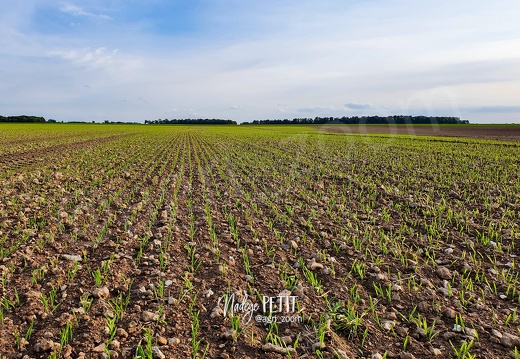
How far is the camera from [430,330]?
4.00 metres

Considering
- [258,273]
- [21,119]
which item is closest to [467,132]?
[258,273]

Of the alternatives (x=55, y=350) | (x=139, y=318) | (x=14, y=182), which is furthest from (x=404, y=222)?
(x=14, y=182)

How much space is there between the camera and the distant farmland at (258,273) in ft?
12.8

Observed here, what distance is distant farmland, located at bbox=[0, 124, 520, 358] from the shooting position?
12.8ft

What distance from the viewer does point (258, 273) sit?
5.53m

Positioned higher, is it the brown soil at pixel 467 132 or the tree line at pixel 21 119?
the tree line at pixel 21 119

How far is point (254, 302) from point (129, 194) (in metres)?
7.81

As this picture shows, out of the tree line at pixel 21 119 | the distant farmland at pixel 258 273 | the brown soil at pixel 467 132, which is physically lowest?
the distant farmland at pixel 258 273

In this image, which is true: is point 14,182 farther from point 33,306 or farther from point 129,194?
point 33,306

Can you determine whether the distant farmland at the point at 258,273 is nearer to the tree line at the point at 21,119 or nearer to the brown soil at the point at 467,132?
the brown soil at the point at 467,132

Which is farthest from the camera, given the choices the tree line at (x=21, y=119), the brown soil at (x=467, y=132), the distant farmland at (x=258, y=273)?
the tree line at (x=21, y=119)

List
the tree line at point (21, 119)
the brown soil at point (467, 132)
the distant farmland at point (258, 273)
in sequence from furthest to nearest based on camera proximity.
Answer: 1. the tree line at point (21, 119)
2. the brown soil at point (467, 132)
3. the distant farmland at point (258, 273)

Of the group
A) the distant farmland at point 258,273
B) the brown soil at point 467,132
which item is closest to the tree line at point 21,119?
the brown soil at point 467,132

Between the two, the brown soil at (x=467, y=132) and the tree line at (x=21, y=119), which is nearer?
the brown soil at (x=467, y=132)
